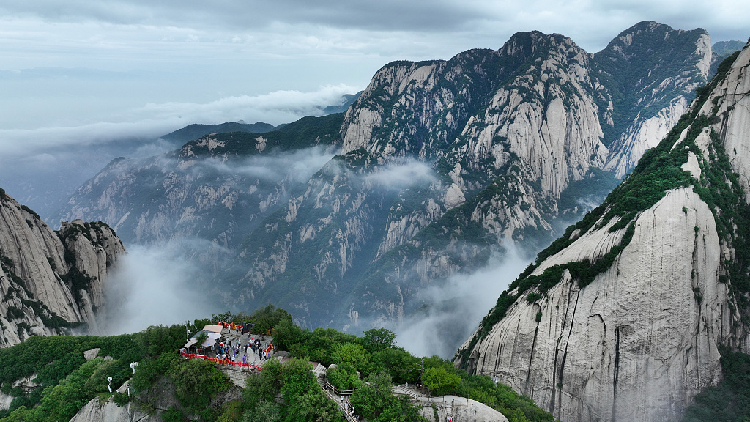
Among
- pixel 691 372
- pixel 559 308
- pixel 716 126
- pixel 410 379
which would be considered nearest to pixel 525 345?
pixel 559 308

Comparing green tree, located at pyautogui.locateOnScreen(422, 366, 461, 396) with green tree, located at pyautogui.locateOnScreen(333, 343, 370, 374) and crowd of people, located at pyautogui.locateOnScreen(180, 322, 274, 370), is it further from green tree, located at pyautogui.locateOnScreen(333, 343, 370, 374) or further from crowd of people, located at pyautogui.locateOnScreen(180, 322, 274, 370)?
crowd of people, located at pyautogui.locateOnScreen(180, 322, 274, 370)

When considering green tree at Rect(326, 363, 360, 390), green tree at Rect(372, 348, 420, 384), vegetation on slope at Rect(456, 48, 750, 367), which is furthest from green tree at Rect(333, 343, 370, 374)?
vegetation on slope at Rect(456, 48, 750, 367)

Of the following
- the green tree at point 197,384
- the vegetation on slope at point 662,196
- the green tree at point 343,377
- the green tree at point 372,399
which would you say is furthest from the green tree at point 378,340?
the vegetation on slope at point 662,196

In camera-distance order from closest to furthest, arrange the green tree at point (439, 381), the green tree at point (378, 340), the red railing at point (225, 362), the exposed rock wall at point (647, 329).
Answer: the green tree at point (439, 381) → the red railing at point (225, 362) → the green tree at point (378, 340) → the exposed rock wall at point (647, 329)

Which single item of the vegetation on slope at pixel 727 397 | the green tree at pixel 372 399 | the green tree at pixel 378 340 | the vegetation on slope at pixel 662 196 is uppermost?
the vegetation on slope at pixel 662 196

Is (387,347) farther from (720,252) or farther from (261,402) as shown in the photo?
(720,252)

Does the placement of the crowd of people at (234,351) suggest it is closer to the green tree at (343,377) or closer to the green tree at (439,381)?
the green tree at (343,377)
